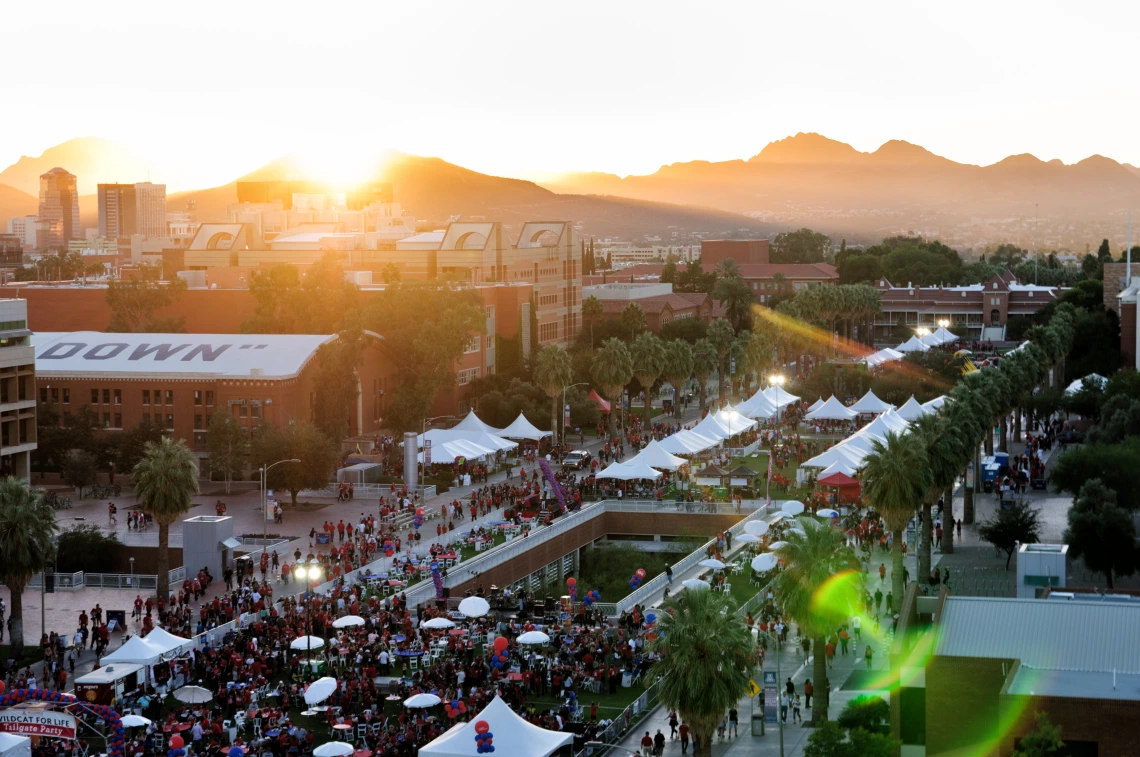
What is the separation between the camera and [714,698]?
3009cm

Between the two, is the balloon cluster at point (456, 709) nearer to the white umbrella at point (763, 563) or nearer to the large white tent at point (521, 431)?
the white umbrella at point (763, 563)

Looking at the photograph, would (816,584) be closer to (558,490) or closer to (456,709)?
(456,709)

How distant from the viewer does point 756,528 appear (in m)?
53.2

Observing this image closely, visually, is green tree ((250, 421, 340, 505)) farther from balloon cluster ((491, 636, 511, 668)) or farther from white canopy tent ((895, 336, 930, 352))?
white canopy tent ((895, 336, 930, 352))

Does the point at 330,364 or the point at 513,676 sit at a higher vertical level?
the point at 330,364

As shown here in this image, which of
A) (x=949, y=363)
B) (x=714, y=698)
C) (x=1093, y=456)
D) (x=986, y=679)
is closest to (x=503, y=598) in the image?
(x=714, y=698)

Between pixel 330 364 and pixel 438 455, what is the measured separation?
8.86 meters

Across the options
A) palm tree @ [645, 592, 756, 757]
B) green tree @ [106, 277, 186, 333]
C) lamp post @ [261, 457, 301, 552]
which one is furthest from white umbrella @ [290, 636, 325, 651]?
green tree @ [106, 277, 186, 333]

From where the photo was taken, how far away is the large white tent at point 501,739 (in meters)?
29.0

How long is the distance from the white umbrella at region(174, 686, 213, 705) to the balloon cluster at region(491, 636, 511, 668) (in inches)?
285

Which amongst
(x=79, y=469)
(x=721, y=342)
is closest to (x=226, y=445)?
(x=79, y=469)

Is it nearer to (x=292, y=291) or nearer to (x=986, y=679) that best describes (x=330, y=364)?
(x=292, y=291)

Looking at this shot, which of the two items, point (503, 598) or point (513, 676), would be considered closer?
point (513, 676)

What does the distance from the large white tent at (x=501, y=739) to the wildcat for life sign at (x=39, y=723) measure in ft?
26.8
